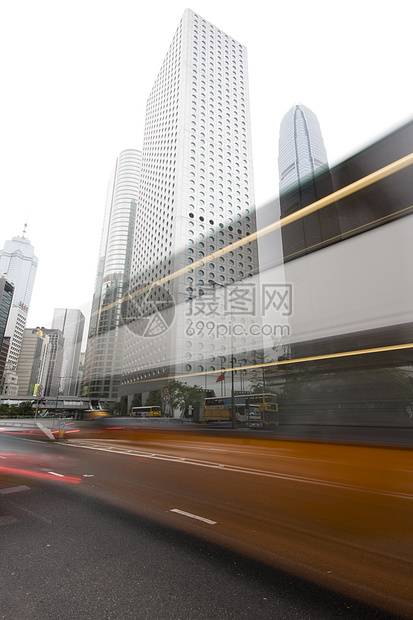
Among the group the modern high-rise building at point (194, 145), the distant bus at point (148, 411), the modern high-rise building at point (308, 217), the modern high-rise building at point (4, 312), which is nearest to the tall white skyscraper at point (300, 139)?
the modern high-rise building at point (194, 145)

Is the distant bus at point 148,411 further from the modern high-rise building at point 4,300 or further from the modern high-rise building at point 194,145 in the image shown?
the modern high-rise building at point 4,300

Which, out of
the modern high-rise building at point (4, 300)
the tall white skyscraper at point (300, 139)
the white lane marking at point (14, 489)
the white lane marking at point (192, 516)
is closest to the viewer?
the white lane marking at point (192, 516)

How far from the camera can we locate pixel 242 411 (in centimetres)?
2050

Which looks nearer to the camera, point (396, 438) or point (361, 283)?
point (361, 283)

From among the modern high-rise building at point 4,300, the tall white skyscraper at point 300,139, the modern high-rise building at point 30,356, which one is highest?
the tall white skyscraper at point 300,139

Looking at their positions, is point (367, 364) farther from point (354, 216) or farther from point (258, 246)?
point (258, 246)

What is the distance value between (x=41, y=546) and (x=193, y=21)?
3488 inches

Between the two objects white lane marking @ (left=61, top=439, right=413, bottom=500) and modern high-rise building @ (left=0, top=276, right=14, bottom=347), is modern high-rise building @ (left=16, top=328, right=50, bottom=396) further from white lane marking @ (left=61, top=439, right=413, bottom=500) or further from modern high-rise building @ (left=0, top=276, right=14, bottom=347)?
white lane marking @ (left=61, top=439, right=413, bottom=500)

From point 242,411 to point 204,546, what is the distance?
18252mm

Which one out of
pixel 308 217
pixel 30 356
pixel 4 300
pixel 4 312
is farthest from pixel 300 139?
pixel 30 356

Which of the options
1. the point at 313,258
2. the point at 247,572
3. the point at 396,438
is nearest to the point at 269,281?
the point at 313,258

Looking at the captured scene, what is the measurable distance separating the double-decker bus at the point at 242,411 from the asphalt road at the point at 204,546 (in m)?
11.9

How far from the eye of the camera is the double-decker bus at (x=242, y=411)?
17.9 meters

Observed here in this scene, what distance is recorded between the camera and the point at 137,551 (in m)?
2.94
